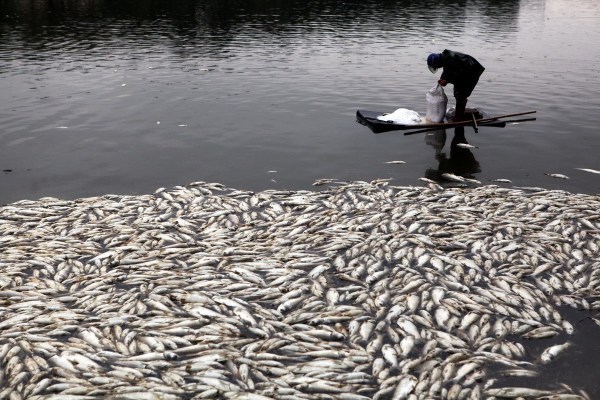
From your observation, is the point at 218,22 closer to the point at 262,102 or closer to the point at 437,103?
the point at 262,102

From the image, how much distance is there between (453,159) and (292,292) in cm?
866

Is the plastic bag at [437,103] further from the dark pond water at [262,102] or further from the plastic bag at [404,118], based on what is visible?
the dark pond water at [262,102]

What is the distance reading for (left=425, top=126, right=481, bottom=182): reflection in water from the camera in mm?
14391

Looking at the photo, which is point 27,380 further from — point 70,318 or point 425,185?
point 425,185

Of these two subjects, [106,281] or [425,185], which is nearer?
[106,281]

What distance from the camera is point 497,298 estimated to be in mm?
8469

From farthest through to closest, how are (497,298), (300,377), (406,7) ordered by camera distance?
(406,7)
(497,298)
(300,377)

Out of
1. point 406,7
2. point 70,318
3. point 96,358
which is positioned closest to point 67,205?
point 70,318

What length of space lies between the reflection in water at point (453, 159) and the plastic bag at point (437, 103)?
0.90 m

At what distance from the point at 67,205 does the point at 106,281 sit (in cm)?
389

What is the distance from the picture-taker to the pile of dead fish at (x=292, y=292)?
6812 millimetres

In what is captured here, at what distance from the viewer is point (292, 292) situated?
8594mm

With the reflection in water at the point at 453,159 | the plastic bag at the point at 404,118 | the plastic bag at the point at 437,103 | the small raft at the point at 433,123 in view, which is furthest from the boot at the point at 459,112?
the plastic bag at the point at 404,118

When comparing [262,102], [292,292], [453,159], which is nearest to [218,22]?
[262,102]
